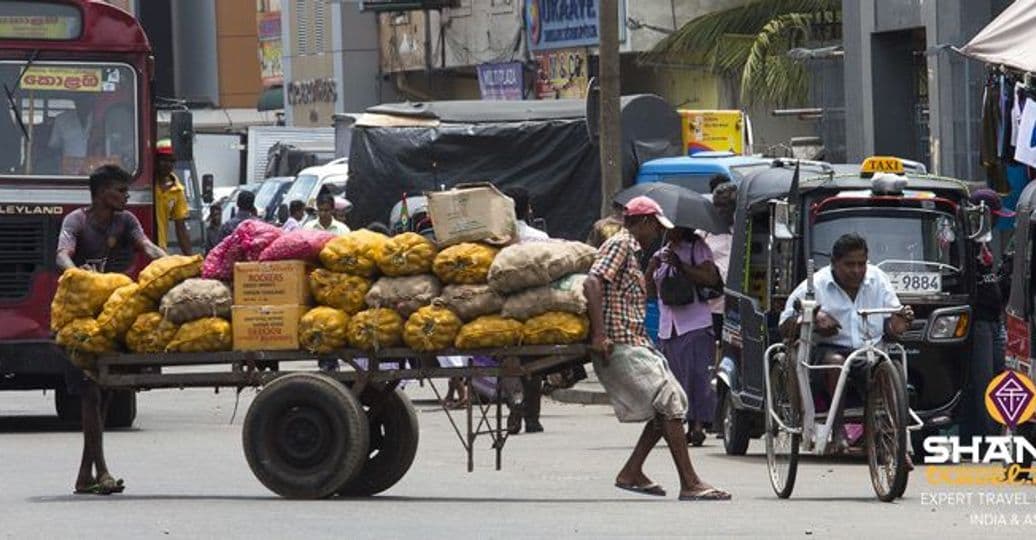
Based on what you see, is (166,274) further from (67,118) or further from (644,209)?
(67,118)

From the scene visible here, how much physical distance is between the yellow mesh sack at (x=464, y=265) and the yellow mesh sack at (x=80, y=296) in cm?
190

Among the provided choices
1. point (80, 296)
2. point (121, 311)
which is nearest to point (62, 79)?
point (80, 296)

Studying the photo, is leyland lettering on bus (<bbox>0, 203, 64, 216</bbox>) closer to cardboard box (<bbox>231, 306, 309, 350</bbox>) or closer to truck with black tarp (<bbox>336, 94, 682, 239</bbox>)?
cardboard box (<bbox>231, 306, 309, 350</bbox>)

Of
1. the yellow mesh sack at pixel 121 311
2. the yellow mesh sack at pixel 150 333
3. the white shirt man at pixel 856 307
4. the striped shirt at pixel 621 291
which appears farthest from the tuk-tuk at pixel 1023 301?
the yellow mesh sack at pixel 121 311

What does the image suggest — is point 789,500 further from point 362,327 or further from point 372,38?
point 372,38

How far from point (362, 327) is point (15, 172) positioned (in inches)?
263

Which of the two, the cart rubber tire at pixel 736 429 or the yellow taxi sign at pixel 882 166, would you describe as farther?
the cart rubber tire at pixel 736 429

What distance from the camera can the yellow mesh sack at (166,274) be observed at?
556 inches

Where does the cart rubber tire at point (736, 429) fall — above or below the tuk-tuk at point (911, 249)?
below

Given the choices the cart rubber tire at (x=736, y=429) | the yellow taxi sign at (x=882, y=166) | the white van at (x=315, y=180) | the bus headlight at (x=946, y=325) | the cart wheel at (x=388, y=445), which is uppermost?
the white van at (x=315, y=180)

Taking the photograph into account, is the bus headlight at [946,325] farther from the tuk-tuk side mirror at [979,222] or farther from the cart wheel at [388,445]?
the cart wheel at [388,445]

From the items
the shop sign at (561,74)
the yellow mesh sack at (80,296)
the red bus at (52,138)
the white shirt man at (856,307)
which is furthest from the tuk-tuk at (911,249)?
the shop sign at (561,74)

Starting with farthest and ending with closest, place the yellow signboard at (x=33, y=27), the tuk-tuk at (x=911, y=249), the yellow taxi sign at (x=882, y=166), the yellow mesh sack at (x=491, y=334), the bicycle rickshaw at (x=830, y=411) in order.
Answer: the yellow signboard at (x=33, y=27), the yellow taxi sign at (x=882, y=166), the tuk-tuk at (x=911, y=249), the yellow mesh sack at (x=491, y=334), the bicycle rickshaw at (x=830, y=411)

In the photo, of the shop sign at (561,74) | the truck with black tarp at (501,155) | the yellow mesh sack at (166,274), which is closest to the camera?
the yellow mesh sack at (166,274)
